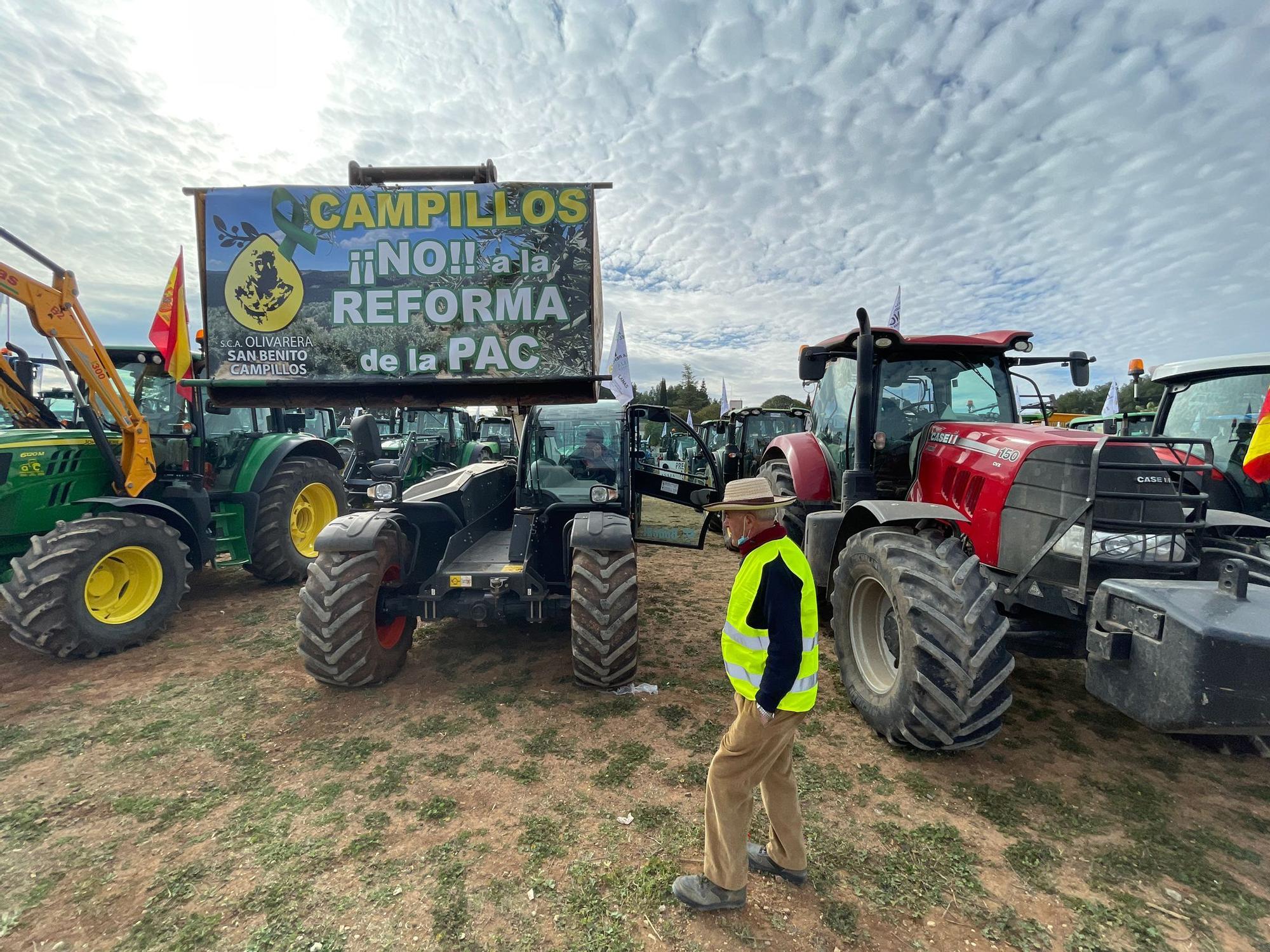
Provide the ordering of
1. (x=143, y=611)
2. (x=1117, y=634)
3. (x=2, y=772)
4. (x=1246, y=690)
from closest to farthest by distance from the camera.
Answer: (x=1246, y=690) < (x=1117, y=634) < (x=2, y=772) < (x=143, y=611)

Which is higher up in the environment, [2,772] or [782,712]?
[782,712]

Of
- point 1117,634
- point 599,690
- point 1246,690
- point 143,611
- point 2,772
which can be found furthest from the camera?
point 143,611

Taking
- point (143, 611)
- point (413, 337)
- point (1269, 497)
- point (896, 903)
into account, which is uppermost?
point (413, 337)

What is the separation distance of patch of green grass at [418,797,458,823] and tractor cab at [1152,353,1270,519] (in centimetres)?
561

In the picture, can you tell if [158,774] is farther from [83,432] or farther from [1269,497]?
[1269,497]

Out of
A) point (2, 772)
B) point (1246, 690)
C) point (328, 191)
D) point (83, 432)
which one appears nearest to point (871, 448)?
point (1246, 690)

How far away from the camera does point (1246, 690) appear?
2146 millimetres

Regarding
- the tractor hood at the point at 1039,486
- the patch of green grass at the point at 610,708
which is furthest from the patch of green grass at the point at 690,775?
the tractor hood at the point at 1039,486

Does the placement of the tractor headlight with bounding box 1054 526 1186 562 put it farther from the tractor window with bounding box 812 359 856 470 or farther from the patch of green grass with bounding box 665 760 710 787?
the patch of green grass with bounding box 665 760 710 787

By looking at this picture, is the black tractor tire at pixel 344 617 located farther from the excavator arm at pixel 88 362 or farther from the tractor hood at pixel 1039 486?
the tractor hood at pixel 1039 486

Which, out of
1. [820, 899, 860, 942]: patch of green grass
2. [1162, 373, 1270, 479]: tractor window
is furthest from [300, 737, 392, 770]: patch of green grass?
[1162, 373, 1270, 479]: tractor window

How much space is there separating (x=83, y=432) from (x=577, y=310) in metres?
4.66

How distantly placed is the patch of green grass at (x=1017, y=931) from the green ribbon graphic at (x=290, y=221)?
5.85 m

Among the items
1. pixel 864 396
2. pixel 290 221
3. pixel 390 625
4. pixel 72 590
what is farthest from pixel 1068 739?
pixel 72 590
